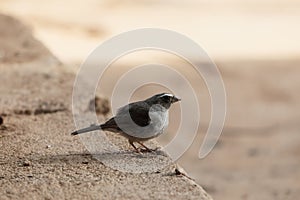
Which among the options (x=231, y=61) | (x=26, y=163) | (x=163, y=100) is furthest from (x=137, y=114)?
(x=231, y=61)

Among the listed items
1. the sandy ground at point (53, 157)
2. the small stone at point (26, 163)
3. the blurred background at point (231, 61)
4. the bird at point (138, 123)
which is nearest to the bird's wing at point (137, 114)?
the bird at point (138, 123)

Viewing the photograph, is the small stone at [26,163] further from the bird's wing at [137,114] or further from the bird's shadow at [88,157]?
the bird's wing at [137,114]

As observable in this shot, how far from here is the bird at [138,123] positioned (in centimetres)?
413

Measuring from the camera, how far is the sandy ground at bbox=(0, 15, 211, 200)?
3.48 metres

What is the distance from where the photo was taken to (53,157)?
397cm

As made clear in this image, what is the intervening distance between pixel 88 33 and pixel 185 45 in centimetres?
178

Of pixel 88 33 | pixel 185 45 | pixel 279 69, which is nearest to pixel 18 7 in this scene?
pixel 88 33

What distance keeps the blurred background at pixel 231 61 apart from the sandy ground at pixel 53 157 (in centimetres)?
46

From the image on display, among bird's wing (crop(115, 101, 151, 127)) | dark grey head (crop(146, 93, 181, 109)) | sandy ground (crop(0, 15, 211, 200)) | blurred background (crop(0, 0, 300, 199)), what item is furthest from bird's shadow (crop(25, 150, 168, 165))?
blurred background (crop(0, 0, 300, 199))

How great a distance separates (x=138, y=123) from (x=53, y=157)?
1.56ft

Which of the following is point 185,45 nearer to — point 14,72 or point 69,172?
point 14,72

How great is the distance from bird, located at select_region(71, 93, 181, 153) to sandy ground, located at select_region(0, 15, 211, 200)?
93mm

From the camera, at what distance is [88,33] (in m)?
10.9

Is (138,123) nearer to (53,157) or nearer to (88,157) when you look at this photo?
(88,157)
